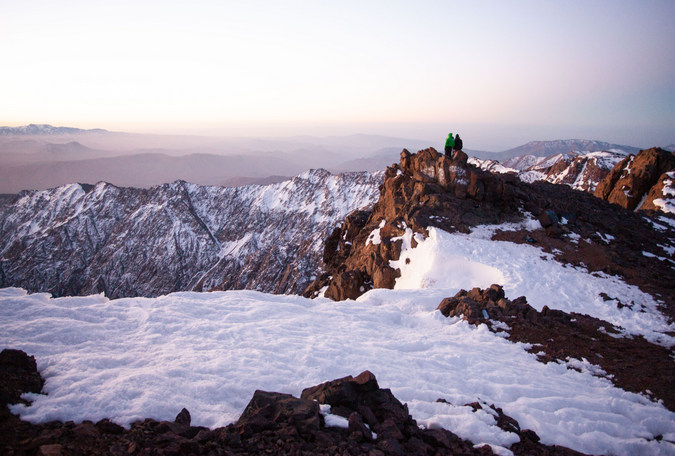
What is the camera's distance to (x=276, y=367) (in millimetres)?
7160

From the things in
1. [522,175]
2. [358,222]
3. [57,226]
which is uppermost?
[522,175]

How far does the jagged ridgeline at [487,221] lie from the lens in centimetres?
1897

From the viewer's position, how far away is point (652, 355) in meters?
9.59

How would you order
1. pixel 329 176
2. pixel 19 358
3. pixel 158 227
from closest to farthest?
1. pixel 19 358
2. pixel 158 227
3. pixel 329 176

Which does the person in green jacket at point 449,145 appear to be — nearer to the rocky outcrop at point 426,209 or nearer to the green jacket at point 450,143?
the green jacket at point 450,143

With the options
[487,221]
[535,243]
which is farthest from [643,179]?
[535,243]

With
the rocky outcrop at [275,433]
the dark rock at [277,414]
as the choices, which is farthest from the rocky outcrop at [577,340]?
the dark rock at [277,414]

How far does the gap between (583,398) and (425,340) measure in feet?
12.6

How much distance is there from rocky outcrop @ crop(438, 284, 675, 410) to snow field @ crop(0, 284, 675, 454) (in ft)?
1.92

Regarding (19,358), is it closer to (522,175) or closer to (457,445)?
(457,445)

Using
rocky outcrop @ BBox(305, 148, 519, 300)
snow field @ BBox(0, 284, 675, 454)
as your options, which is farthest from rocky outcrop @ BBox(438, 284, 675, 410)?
rocky outcrop @ BBox(305, 148, 519, 300)

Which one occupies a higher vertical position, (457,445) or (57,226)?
(457,445)

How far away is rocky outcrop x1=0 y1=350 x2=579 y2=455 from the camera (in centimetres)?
407

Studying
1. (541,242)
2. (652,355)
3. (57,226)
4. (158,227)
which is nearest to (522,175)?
(541,242)
